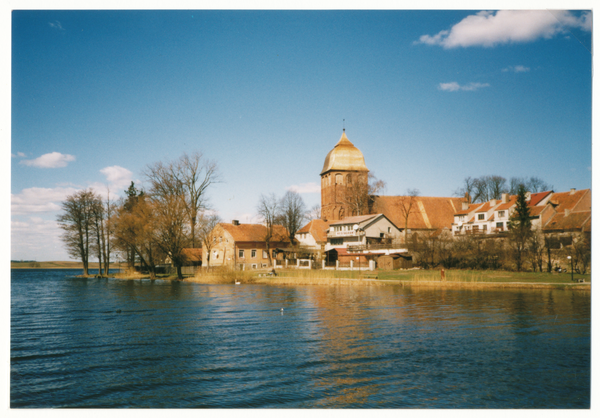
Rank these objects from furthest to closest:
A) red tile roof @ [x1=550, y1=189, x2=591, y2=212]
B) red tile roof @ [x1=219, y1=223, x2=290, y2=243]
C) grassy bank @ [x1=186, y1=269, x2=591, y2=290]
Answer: red tile roof @ [x1=219, y1=223, x2=290, y2=243]
red tile roof @ [x1=550, y1=189, x2=591, y2=212]
grassy bank @ [x1=186, y1=269, x2=591, y2=290]

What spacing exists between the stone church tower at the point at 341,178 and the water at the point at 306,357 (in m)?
56.3

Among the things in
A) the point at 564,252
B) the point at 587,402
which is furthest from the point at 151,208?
the point at 587,402

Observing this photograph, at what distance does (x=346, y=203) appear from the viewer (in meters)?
77.8

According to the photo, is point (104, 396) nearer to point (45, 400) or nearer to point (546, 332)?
point (45, 400)

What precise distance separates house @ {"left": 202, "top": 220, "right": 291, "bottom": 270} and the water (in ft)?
144

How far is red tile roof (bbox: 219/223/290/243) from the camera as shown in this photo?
6744 cm

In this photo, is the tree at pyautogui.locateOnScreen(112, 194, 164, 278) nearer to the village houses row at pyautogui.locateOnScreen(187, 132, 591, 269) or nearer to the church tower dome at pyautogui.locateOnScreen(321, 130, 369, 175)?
the village houses row at pyautogui.locateOnScreen(187, 132, 591, 269)

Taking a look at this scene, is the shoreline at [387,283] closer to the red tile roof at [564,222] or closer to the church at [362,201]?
the red tile roof at [564,222]

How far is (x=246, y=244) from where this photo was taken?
220ft

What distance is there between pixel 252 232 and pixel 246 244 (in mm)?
2464

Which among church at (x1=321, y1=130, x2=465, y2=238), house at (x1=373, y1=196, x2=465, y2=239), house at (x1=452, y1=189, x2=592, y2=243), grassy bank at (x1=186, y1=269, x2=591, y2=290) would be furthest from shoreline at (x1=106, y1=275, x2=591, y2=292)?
house at (x1=373, y1=196, x2=465, y2=239)

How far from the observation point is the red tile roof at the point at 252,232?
6744cm

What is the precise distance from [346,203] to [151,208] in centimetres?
4031

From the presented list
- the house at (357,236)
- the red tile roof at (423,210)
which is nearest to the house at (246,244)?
the house at (357,236)
